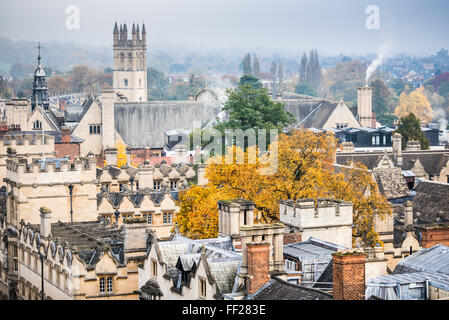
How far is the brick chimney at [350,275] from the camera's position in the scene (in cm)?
3325

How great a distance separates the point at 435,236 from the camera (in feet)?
145

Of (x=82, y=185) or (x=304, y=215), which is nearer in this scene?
(x=304, y=215)

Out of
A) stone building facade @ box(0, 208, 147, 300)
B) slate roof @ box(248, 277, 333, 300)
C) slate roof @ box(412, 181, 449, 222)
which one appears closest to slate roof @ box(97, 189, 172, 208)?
stone building facade @ box(0, 208, 147, 300)

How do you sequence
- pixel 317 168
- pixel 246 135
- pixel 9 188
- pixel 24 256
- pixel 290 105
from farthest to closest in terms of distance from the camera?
pixel 290 105 < pixel 246 135 < pixel 317 168 < pixel 9 188 < pixel 24 256

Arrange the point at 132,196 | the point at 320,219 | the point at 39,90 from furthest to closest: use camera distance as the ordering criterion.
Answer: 1. the point at 39,90
2. the point at 132,196
3. the point at 320,219

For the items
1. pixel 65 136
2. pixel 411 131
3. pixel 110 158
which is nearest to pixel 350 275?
pixel 110 158

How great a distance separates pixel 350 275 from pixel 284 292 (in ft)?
6.37

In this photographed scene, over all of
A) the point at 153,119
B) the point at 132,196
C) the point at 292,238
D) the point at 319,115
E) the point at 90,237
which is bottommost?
the point at 90,237

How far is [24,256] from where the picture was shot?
54625 mm

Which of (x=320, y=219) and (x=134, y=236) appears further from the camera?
(x=320, y=219)

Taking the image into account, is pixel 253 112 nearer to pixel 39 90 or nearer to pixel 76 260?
pixel 39 90
